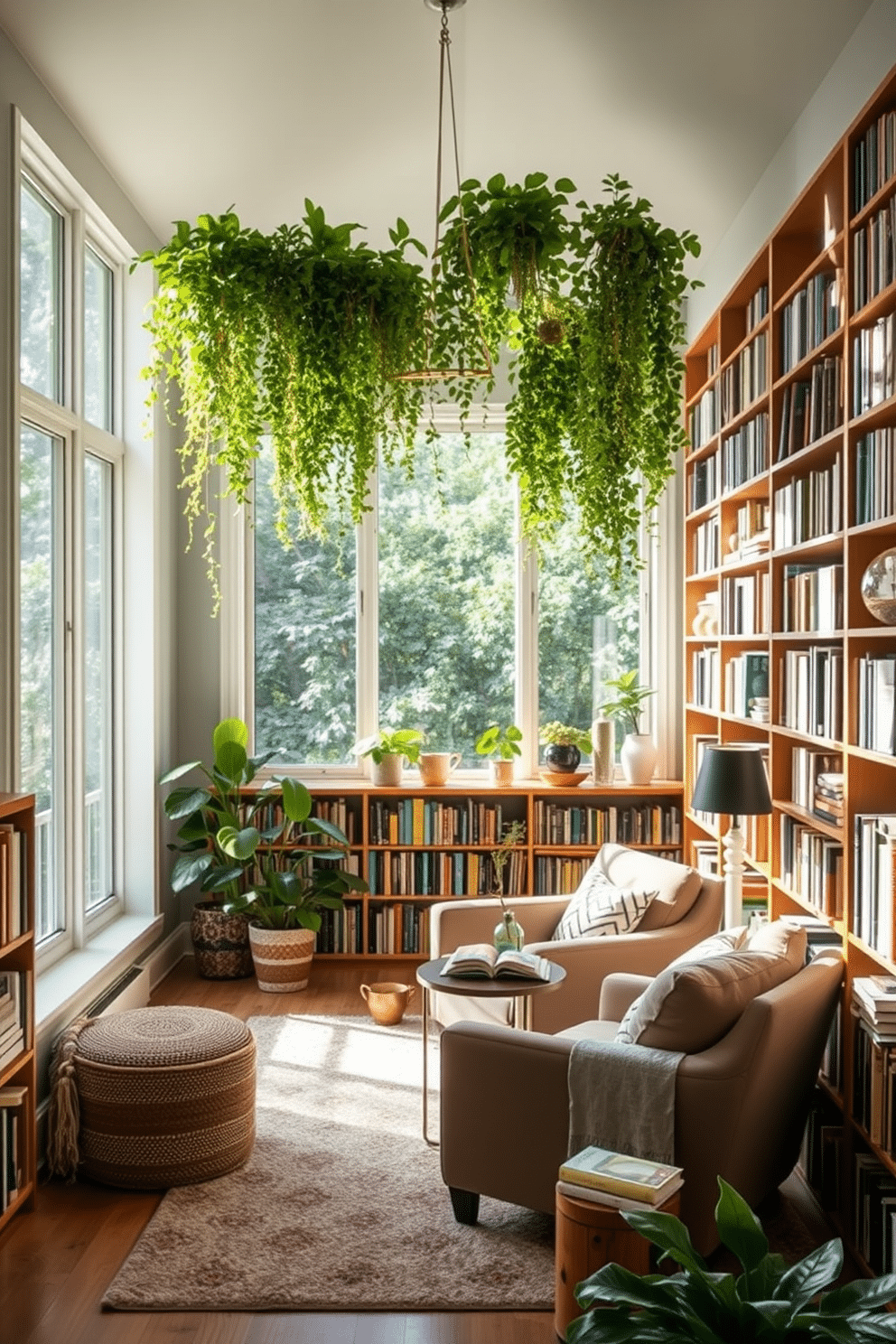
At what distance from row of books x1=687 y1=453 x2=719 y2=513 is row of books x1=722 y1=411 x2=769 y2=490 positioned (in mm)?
235

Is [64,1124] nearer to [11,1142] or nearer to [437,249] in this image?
[11,1142]

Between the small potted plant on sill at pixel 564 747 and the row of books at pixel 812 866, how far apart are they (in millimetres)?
2144

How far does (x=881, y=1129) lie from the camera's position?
2982 millimetres

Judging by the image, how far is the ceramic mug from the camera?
6316 millimetres

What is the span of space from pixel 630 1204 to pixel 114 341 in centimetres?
429

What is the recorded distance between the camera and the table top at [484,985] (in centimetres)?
368

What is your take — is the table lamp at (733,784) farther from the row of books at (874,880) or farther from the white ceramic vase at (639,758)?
the white ceramic vase at (639,758)

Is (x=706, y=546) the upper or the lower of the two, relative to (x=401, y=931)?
upper

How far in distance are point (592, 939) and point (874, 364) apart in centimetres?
226

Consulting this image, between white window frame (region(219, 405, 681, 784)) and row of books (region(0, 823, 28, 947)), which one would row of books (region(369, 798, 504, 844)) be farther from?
row of books (region(0, 823, 28, 947))

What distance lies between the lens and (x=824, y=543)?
11.7 ft

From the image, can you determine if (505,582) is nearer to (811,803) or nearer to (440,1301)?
(811,803)

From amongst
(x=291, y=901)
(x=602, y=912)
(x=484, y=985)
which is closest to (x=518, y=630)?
(x=291, y=901)

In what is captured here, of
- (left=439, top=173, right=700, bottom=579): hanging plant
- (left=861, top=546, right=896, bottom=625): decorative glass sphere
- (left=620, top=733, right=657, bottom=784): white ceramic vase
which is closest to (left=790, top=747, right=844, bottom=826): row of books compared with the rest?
(left=861, top=546, right=896, bottom=625): decorative glass sphere
